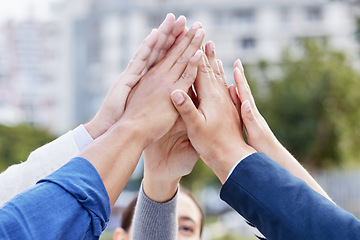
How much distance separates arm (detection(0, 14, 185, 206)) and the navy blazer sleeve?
436 mm

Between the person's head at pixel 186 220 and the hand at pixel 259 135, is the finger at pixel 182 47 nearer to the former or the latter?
the hand at pixel 259 135

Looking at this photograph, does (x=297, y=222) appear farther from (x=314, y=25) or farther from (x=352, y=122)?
(x=314, y=25)

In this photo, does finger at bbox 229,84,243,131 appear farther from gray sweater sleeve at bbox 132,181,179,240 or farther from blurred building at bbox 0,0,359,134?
blurred building at bbox 0,0,359,134

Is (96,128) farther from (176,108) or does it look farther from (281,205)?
(281,205)

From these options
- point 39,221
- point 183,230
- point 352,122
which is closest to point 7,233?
point 39,221

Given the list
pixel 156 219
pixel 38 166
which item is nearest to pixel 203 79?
pixel 156 219

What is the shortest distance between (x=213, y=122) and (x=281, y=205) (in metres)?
0.45

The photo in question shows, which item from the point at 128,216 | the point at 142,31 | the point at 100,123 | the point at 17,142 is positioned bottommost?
the point at 17,142

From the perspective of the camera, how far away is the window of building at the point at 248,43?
37844mm

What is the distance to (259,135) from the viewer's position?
132 centimetres

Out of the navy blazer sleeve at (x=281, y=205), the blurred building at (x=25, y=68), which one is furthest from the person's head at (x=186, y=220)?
the blurred building at (x=25, y=68)

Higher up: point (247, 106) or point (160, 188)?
point (247, 106)

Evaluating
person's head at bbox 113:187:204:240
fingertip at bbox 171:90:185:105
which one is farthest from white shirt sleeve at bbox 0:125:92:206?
person's head at bbox 113:187:204:240

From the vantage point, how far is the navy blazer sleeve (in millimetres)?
936
